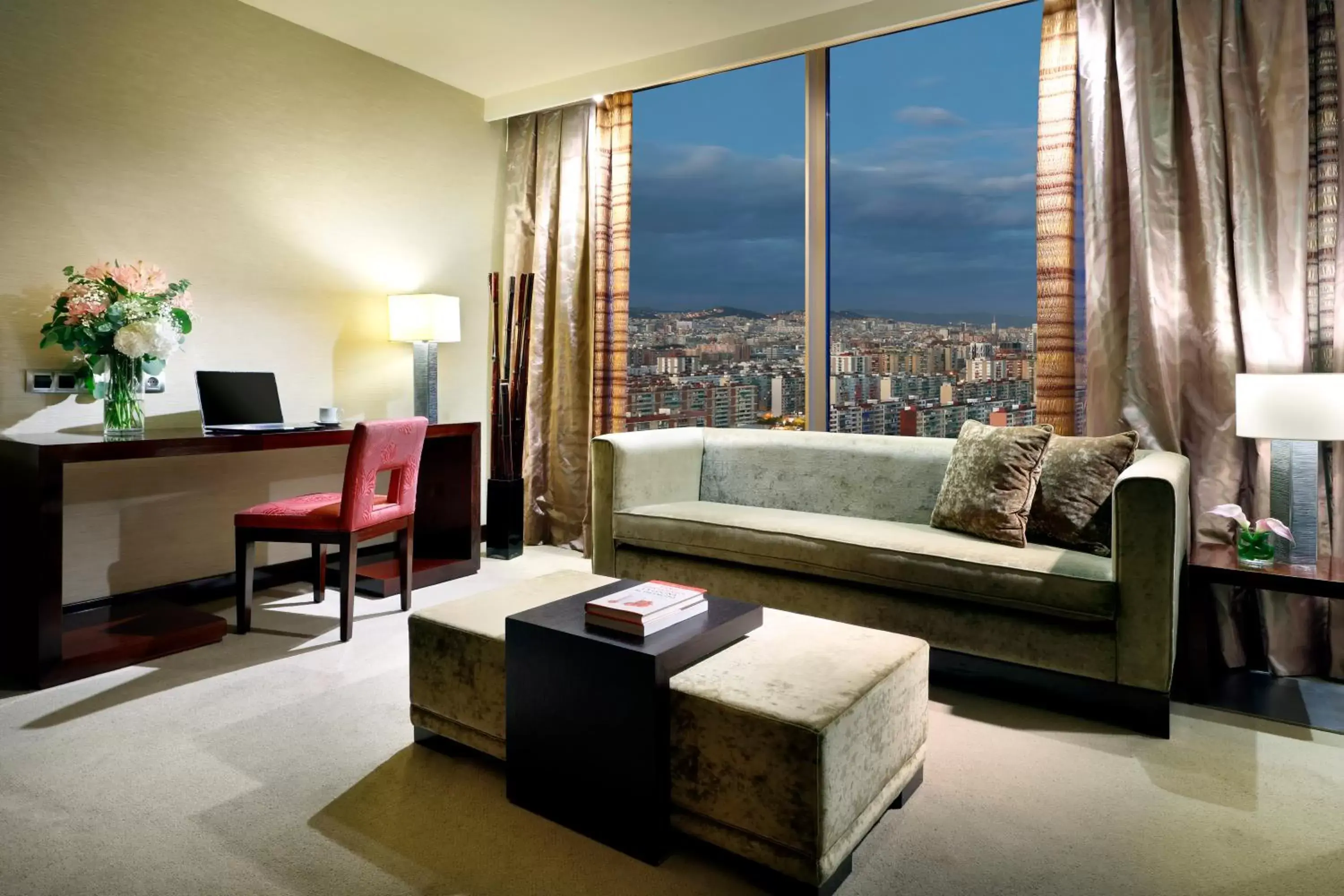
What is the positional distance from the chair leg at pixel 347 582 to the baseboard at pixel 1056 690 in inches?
82.4

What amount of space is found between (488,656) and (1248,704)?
2293 millimetres

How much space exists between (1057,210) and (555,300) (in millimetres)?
2693

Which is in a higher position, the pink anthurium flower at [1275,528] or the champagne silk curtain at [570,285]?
the champagne silk curtain at [570,285]

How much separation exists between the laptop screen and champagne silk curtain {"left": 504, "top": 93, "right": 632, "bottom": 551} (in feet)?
4.79

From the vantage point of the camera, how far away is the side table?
236 centimetres

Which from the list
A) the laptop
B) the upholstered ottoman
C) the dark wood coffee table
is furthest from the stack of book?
the laptop

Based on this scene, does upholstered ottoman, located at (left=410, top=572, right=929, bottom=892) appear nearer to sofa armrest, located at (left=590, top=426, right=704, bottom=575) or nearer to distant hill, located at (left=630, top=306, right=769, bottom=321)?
sofa armrest, located at (left=590, top=426, right=704, bottom=575)

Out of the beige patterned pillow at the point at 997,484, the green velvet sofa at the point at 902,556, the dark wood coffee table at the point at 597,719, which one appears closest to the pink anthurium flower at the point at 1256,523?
the green velvet sofa at the point at 902,556

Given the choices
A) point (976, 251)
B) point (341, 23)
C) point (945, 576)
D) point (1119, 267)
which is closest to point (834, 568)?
point (945, 576)

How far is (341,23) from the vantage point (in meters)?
3.82

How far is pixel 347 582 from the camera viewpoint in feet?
10.00

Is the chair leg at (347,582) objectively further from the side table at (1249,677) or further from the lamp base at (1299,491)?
the lamp base at (1299,491)

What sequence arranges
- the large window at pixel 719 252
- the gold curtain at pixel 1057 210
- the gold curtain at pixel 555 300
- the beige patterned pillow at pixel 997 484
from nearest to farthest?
the beige patterned pillow at pixel 997 484, the gold curtain at pixel 1057 210, the large window at pixel 719 252, the gold curtain at pixel 555 300

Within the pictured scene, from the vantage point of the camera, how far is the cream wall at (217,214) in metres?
3.08
